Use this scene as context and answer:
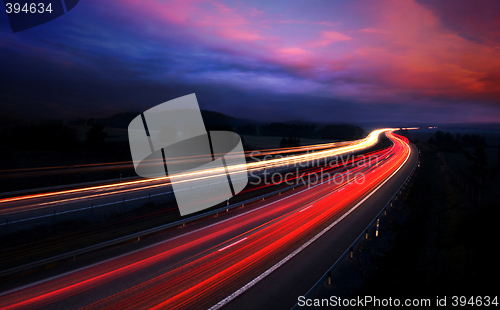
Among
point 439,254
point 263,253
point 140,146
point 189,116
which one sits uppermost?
point 189,116

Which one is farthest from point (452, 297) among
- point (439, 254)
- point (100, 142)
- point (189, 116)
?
point (100, 142)

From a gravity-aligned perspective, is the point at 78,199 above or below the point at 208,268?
above

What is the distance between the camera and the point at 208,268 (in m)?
8.53

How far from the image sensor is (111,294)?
706 cm

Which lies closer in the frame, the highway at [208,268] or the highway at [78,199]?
the highway at [208,268]

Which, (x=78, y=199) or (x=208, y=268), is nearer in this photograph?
(x=208, y=268)

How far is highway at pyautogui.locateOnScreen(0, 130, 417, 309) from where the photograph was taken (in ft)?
22.4

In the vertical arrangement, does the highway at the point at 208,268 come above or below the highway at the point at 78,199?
below

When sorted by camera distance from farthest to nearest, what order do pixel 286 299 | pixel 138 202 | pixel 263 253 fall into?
1. pixel 138 202
2. pixel 263 253
3. pixel 286 299

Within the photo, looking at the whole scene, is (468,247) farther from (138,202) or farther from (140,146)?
(140,146)

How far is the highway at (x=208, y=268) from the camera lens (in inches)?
269

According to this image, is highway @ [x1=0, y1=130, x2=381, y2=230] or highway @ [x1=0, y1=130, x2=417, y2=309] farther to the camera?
highway @ [x1=0, y1=130, x2=381, y2=230]

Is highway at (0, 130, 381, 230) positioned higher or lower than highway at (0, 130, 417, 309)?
higher

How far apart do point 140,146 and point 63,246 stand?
3311cm
